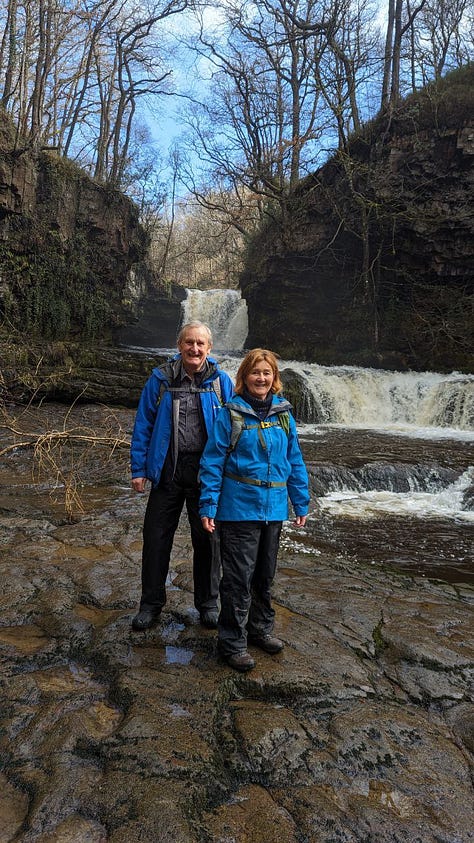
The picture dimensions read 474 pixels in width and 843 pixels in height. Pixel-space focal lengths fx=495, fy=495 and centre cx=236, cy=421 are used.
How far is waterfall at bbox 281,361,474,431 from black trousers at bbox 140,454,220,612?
1025cm

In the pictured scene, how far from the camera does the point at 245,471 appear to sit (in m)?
2.71

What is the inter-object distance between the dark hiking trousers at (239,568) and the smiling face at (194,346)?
3.18ft

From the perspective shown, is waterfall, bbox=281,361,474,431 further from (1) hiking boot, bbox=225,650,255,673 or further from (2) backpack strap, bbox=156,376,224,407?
(1) hiking boot, bbox=225,650,255,673

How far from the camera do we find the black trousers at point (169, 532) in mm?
2971

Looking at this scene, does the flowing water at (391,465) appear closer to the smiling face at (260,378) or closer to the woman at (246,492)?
the woman at (246,492)

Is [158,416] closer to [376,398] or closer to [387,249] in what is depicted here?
[376,398]

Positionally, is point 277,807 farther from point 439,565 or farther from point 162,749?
point 439,565

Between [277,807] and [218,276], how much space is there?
139 ft

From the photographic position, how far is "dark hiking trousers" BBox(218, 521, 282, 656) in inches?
106

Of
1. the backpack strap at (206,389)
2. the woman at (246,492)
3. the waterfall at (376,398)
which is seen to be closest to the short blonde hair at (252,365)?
the woman at (246,492)

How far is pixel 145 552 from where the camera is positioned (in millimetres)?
3070

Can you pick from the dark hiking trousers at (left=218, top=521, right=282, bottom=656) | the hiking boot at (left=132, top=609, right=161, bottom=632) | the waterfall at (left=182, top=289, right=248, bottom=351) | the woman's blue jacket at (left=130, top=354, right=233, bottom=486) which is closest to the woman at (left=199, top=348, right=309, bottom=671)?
the dark hiking trousers at (left=218, top=521, right=282, bottom=656)

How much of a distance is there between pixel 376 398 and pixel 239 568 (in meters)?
12.2

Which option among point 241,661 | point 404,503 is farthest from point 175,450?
point 404,503
